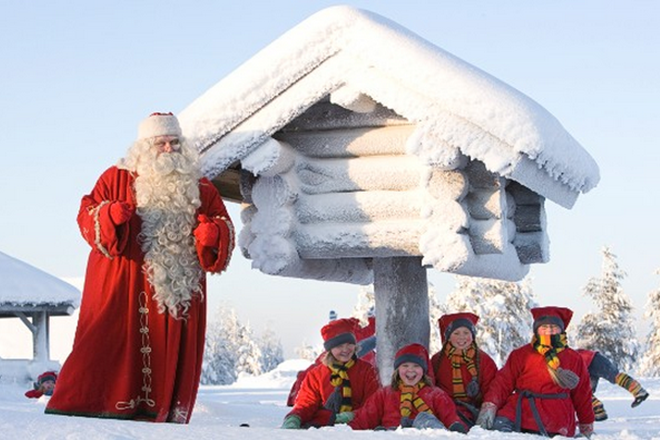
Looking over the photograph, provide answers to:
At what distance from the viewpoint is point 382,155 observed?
23.9ft

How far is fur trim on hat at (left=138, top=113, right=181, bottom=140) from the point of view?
701 cm

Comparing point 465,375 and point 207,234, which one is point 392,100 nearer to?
point 207,234

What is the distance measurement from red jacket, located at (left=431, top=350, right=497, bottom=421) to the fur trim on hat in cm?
229

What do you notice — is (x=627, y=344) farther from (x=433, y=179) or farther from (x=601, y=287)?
(x=433, y=179)

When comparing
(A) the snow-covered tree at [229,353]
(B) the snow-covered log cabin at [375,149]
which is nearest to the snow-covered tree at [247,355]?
(A) the snow-covered tree at [229,353]

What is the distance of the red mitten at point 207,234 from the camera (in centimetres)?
670

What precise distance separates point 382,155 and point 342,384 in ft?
5.04

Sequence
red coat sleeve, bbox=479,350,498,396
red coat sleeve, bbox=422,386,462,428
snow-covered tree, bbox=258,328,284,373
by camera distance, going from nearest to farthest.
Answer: red coat sleeve, bbox=422,386,462,428 < red coat sleeve, bbox=479,350,498,396 < snow-covered tree, bbox=258,328,284,373

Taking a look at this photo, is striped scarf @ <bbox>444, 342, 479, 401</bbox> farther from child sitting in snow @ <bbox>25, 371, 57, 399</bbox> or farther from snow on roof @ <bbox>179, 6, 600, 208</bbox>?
child sitting in snow @ <bbox>25, 371, 57, 399</bbox>

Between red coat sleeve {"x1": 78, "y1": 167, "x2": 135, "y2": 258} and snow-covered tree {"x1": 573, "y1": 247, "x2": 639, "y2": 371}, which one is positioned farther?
snow-covered tree {"x1": 573, "y1": 247, "x2": 639, "y2": 371}

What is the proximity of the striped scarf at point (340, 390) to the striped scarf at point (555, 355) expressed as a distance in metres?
1.27

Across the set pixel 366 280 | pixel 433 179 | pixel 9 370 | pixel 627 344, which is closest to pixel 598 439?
pixel 433 179

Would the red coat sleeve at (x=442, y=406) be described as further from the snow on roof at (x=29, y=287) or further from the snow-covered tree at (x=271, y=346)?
the snow-covered tree at (x=271, y=346)

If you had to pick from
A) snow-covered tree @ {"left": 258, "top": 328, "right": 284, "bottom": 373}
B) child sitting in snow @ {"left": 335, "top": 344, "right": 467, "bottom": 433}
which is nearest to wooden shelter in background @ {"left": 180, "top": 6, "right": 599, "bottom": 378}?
child sitting in snow @ {"left": 335, "top": 344, "right": 467, "bottom": 433}
